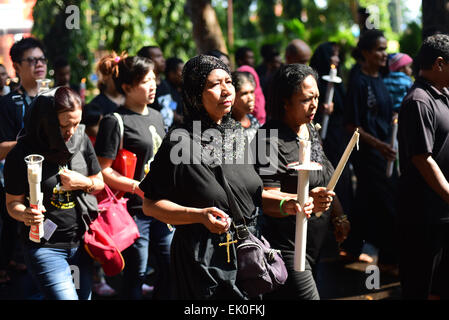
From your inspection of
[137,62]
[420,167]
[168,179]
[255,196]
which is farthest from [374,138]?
[168,179]

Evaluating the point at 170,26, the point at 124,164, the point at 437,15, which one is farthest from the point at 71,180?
the point at 170,26

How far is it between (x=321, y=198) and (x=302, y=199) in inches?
7.6

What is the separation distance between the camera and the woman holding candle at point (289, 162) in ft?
12.0

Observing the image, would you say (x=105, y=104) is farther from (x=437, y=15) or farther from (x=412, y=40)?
(x=412, y=40)

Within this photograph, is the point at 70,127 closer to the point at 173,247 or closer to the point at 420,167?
the point at 173,247

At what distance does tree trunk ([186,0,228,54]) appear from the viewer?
11447mm

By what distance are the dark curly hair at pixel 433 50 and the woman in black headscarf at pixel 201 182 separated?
1631 mm

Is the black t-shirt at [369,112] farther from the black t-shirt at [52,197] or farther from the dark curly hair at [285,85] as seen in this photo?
the black t-shirt at [52,197]

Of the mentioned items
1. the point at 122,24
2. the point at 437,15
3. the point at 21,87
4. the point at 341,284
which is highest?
the point at 122,24

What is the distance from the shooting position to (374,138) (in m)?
6.08

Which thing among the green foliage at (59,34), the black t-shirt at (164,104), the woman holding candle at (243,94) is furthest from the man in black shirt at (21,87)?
the green foliage at (59,34)

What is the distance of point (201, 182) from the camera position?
3.14 meters

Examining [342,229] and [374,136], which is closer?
[342,229]

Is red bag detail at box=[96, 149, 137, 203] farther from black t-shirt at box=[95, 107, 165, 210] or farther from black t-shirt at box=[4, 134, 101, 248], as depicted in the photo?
black t-shirt at box=[4, 134, 101, 248]
